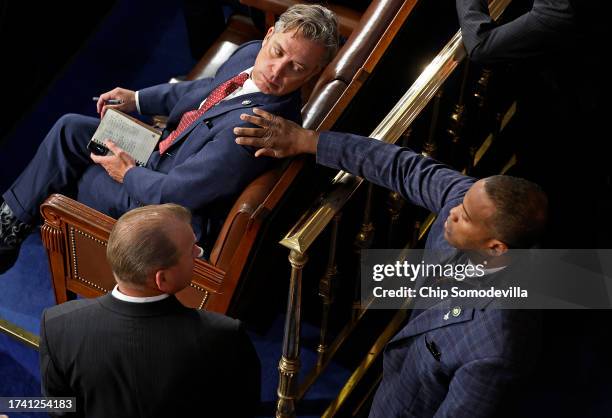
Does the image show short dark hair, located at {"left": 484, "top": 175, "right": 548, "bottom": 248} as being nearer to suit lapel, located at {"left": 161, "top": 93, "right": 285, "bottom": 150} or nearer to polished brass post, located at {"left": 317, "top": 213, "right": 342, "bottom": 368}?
polished brass post, located at {"left": 317, "top": 213, "right": 342, "bottom": 368}

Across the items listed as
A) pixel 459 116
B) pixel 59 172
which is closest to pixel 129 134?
pixel 59 172

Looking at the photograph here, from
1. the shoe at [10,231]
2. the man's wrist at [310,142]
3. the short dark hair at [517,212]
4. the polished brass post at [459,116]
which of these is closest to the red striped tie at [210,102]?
the man's wrist at [310,142]

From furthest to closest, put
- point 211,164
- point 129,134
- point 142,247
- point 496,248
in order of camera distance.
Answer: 1. point 129,134
2. point 211,164
3. point 496,248
4. point 142,247

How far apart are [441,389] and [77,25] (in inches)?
125

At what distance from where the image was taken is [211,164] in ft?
8.63

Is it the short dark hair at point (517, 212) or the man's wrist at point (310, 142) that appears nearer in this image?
the short dark hair at point (517, 212)

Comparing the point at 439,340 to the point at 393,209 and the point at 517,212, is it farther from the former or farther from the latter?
the point at 393,209

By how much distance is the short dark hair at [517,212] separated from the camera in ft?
6.61

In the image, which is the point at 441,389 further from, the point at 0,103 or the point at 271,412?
the point at 0,103

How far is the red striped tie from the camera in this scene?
291cm

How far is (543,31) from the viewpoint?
2660mm

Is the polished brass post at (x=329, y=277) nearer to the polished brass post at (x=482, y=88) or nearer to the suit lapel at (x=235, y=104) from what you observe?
the suit lapel at (x=235, y=104)

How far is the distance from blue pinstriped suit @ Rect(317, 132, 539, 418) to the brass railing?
0.09 meters

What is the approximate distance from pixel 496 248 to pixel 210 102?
50.0 inches
